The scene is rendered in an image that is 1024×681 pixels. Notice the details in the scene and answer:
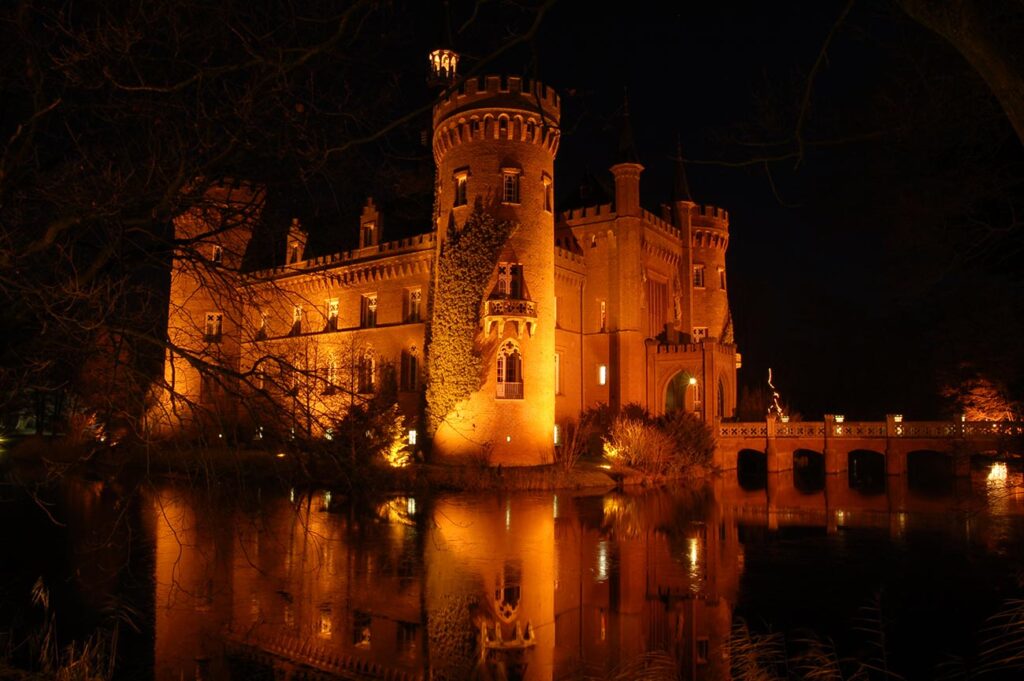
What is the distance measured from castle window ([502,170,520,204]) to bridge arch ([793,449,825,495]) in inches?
605

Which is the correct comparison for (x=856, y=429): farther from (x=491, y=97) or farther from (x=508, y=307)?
(x=491, y=97)

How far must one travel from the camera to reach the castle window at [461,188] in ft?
94.8

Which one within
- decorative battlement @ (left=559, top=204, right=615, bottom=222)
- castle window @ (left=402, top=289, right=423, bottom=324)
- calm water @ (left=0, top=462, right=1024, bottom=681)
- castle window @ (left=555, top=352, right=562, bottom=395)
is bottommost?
calm water @ (left=0, top=462, right=1024, bottom=681)

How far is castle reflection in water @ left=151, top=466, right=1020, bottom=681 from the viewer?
8828 millimetres

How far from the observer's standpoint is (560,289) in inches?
1399

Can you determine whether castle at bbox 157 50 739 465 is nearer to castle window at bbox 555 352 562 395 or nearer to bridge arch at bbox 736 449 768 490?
castle window at bbox 555 352 562 395

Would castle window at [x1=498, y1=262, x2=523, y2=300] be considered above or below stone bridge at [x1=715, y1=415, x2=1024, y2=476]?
above

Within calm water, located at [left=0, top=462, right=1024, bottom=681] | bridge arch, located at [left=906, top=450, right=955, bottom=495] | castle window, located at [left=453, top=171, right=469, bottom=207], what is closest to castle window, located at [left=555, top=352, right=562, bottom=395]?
castle window, located at [left=453, top=171, right=469, bottom=207]

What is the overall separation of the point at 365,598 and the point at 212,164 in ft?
25.7

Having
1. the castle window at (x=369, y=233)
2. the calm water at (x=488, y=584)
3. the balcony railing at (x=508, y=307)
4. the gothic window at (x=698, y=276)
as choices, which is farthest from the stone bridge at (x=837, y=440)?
the castle window at (x=369, y=233)

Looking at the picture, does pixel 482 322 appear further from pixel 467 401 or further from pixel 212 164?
pixel 212 164

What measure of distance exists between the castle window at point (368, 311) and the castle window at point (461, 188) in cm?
875

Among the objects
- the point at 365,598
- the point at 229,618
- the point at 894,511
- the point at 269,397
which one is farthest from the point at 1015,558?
the point at 269,397

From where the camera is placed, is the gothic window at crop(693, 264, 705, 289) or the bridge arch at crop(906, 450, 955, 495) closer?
the bridge arch at crop(906, 450, 955, 495)
